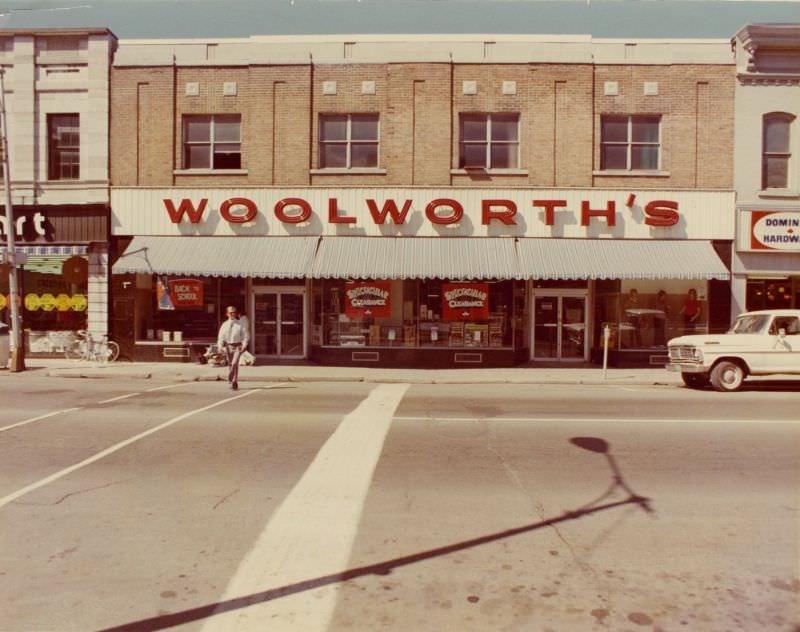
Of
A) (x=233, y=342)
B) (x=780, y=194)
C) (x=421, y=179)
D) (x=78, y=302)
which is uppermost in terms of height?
(x=421, y=179)

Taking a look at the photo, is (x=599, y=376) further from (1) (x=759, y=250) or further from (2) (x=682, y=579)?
(2) (x=682, y=579)

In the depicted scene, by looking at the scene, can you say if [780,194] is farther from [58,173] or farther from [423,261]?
[58,173]

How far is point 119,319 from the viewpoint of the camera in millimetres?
20234

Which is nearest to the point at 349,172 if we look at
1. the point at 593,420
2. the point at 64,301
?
the point at 64,301

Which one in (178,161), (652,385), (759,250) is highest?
(178,161)

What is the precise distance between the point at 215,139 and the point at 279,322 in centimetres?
634

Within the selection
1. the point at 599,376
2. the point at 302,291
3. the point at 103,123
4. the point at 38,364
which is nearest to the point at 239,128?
the point at 103,123

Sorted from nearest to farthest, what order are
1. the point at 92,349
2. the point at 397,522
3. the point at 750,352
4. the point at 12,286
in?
the point at 397,522 → the point at 750,352 → the point at 12,286 → the point at 92,349

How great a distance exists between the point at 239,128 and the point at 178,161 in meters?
2.26

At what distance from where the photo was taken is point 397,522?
213 inches

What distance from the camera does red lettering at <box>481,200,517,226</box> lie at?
19594 millimetres

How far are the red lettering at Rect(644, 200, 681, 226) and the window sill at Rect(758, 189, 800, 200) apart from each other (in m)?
2.69

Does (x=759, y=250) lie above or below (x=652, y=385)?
above

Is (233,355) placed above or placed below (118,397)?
above
